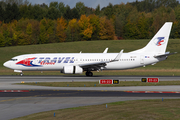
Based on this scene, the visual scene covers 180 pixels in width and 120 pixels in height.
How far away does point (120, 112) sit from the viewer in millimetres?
15625

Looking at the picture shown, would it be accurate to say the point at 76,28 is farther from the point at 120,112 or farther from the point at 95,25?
the point at 120,112

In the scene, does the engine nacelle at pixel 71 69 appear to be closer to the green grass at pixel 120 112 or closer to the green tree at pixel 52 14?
the green grass at pixel 120 112

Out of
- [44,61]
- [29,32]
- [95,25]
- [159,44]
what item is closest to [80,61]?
[44,61]

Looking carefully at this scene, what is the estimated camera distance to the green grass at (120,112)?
14320mm

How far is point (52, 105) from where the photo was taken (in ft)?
60.0

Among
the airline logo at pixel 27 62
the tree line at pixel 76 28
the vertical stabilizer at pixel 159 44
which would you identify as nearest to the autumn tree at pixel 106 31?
the tree line at pixel 76 28

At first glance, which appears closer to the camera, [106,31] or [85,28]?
[106,31]

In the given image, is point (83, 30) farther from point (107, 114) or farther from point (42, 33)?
point (107, 114)

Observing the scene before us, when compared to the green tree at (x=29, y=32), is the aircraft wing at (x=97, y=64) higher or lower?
lower

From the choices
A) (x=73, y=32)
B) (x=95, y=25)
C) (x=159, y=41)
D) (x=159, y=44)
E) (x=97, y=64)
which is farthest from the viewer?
(x=73, y=32)

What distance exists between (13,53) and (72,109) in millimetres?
88686

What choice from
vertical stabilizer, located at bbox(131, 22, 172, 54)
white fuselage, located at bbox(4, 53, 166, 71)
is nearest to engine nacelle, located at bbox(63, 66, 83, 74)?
white fuselage, located at bbox(4, 53, 166, 71)

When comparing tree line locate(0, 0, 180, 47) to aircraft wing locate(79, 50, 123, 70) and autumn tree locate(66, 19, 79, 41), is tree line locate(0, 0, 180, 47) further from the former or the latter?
aircraft wing locate(79, 50, 123, 70)

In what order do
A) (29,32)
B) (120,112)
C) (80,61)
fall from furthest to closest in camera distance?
(29,32), (80,61), (120,112)
